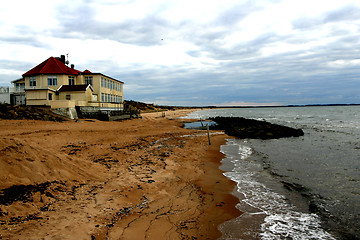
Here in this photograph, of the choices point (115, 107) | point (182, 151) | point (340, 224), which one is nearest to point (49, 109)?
point (115, 107)

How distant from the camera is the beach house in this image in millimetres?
33250

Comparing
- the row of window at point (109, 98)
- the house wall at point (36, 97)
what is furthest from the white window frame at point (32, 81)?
the row of window at point (109, 98)

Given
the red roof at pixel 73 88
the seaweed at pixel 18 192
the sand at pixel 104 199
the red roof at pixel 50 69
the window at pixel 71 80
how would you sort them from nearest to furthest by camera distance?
1. the sand at pixel 104 199
2. the seaweed at pixel 18 192
3. the red roof at pixel 73 88
4. the red roof at pixel 50 69
5. the window at pixel 71 80

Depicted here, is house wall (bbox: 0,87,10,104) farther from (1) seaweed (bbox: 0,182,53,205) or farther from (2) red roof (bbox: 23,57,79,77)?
(1) seaweed (bbox: 0,182,53,205)

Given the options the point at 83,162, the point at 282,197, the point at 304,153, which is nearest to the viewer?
the point at 282,197

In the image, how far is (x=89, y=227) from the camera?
5.21m

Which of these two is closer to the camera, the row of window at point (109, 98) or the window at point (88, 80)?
the window at point (88, 80)

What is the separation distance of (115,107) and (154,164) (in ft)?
123

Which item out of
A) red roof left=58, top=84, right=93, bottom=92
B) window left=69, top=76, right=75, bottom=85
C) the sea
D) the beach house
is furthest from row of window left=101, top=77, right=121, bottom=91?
the sea

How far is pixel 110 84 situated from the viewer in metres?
47.3

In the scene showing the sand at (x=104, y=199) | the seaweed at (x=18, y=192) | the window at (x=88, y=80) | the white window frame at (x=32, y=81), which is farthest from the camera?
the window at (x=88, y=80)

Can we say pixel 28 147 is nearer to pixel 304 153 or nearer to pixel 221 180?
pixel 221 180

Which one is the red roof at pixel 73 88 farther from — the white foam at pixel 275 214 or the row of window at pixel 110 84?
the white foam at pixel 275 214

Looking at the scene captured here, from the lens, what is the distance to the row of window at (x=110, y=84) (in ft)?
141
